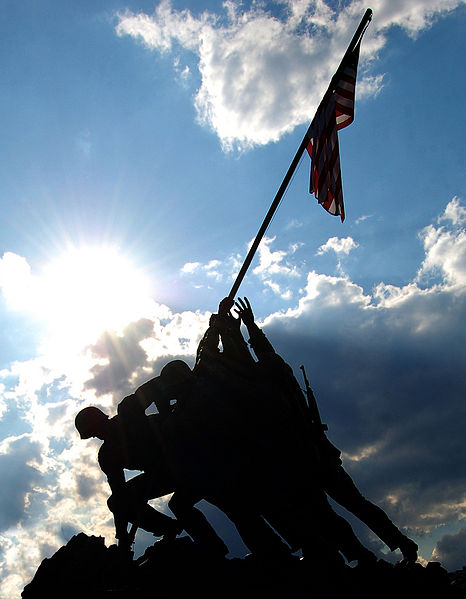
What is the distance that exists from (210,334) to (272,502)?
172 inches

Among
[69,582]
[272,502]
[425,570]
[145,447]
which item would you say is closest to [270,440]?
[272,502]

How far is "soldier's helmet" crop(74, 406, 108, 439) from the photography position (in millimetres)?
10445

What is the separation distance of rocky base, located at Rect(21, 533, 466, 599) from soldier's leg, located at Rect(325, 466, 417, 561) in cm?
122

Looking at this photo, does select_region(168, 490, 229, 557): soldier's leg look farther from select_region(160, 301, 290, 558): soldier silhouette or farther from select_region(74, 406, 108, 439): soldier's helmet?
select_region(74, 406, 108, 439): soldier's helmet

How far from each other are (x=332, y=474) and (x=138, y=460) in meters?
4.53

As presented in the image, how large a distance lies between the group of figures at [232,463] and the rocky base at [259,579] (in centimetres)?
52

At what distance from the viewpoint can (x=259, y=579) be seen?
25.9 ft

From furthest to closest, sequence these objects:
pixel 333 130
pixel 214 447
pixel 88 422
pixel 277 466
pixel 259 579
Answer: pixel 333 130 < pixel 88 422 < pixel 214 447 < pixel 277 466 < pixel 259 579

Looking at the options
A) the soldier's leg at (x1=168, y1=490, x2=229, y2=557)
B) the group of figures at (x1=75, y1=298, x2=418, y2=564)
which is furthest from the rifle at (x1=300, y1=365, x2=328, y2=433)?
the soldier's leg at (x1=168, y1=490, x2=229, y2=557)

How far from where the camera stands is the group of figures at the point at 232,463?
31.2 feet

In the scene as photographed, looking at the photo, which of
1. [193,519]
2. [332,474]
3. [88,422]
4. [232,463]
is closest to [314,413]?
[332,474]

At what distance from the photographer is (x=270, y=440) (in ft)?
32.7

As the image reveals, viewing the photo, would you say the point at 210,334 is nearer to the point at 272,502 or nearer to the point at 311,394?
the point at 311,394

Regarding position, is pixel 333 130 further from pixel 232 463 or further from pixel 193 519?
pixel 193 519
